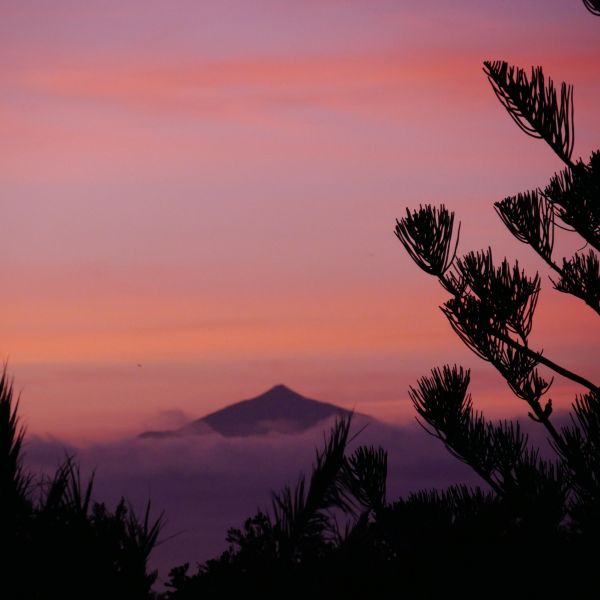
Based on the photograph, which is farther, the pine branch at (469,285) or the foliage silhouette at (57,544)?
the pine branch at (469,285)

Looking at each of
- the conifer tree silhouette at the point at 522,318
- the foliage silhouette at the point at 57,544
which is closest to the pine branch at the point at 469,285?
the conifer tree silhouette at the point at 522,318

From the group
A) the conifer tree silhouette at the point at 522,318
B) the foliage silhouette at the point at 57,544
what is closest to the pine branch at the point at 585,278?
the conifer tree silhouette at the point at 522,318

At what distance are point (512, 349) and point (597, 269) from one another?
113 centimetres

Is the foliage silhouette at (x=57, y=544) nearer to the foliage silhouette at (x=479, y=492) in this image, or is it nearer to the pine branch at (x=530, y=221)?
the foliage silhouette at (x=479, y=492)

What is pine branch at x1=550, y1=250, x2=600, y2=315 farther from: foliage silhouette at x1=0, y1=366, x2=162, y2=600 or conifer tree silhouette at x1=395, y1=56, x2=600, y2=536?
foliage silhouette at x1=0, y1=366, x2=162, y2=600

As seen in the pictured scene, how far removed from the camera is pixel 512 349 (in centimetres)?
841

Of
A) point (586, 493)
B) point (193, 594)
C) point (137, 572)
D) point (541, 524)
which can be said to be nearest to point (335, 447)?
point (137, 572)

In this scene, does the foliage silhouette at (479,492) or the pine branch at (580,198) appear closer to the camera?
the foliage silhouette at (479,492)

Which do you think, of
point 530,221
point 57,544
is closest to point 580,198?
point 530,221

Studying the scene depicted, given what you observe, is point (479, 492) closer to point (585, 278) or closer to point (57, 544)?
point (585, 278)

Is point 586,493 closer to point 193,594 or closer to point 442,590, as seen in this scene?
point 442,590

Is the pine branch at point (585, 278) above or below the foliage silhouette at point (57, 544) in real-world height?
above

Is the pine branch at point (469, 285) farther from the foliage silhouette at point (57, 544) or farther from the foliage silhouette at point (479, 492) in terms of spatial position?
the foliage silhouette at point (57, 544)

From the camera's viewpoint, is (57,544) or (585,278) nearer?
(57,544)
